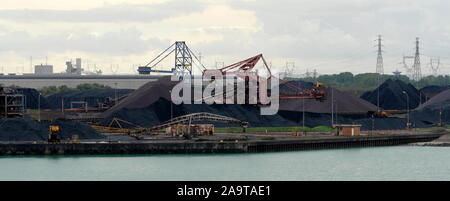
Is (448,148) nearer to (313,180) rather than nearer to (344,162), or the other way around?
(344,162)

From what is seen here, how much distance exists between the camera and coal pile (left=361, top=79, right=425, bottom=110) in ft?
540

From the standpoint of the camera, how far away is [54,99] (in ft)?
547

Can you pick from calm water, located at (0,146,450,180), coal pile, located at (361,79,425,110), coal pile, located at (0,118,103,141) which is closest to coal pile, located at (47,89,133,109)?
coal pile, located at (361,79,425,110)

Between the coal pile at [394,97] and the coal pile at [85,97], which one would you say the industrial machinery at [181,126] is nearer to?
the coal pile at [85,97]

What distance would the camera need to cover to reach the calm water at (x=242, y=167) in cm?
7012

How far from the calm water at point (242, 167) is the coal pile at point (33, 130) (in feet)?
25.6

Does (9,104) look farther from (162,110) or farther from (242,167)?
(242,167)

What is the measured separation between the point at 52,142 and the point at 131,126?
23.7m

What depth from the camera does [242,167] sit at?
77.1 metres

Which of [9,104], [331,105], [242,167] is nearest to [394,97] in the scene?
[331,105]

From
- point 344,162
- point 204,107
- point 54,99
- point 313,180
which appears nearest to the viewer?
point 313,180

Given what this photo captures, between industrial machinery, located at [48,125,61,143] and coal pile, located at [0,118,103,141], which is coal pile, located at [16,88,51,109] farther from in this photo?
industrial machinery, located at [48,125,61,143]

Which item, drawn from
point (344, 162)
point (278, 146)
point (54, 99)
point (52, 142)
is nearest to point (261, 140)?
point (278, 146)

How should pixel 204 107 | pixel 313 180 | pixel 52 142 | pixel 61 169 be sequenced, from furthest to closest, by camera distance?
pixel 204 107 < pixel 52 142 < pixel 61 169 < pixel 313 180
